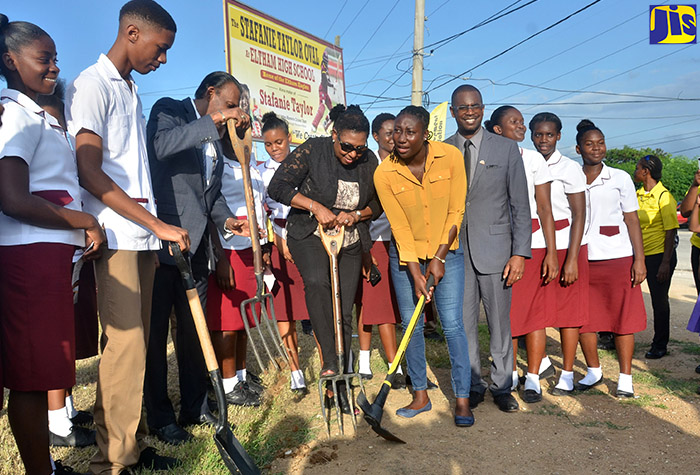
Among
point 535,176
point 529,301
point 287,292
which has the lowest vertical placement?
point 529,301

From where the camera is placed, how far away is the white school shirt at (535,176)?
400 cm

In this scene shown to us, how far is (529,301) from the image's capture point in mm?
4051

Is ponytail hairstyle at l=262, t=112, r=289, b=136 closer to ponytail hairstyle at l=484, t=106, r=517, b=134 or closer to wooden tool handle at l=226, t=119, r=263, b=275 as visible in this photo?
wooden tool handle at l=226, t=119, r=263, b=275

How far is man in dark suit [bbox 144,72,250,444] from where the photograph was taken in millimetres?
2986

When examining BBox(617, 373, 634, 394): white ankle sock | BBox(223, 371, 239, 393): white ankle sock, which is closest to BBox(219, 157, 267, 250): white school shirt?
BBox(223, 371, 239, 393): white ankle sock

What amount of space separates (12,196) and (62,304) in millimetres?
504

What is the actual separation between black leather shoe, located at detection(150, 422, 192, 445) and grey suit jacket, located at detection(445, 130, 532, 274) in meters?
2.20

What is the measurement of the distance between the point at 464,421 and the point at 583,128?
2699 millimetres

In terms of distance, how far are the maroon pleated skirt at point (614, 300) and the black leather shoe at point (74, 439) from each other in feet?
11.9

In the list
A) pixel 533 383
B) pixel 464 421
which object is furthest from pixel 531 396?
pixel 464 421

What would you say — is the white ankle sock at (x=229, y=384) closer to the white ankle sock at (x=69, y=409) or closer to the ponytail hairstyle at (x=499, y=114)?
the white ankle sock at (x=69, y=409)

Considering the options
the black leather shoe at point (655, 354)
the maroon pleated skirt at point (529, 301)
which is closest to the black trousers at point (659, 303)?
the black leather shoe at point (655, 354)

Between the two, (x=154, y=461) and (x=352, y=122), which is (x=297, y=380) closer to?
(x=154, y=461)

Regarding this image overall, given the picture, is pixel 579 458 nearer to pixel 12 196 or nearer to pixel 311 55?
pixel 12 196
